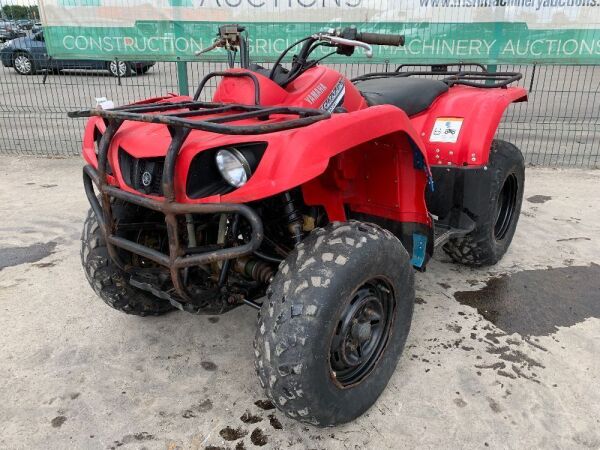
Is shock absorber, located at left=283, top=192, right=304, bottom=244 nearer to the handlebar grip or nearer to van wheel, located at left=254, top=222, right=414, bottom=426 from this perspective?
van wheel, located at left=254, top=222, right=414, bottom=426

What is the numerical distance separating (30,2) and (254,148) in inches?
255

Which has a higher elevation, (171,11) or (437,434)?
(171,11)

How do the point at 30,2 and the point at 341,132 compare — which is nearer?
the point at 341,132

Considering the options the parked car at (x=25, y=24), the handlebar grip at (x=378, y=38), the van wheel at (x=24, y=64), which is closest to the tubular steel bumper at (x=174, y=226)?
the handlebar grip at (x=378, y=38)

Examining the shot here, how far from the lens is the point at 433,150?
10.9 ft

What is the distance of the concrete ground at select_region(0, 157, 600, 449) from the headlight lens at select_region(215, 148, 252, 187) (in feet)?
3.62

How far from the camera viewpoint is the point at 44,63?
695 centimetres

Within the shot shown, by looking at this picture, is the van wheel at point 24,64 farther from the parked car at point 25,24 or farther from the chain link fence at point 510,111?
the parked car at point 25,24

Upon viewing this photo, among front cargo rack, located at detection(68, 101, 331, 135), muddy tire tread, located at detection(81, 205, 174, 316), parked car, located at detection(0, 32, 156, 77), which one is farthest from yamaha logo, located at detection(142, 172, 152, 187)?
parked car, located at detection(0, 32, 156, 77)

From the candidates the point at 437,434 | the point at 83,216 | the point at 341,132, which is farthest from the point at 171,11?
the point at 437,434

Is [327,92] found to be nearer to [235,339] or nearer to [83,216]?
[235,339]

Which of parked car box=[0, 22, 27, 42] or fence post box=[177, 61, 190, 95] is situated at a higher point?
parked car box=[0, 22, 27, 42]

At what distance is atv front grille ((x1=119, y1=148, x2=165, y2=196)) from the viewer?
207cm

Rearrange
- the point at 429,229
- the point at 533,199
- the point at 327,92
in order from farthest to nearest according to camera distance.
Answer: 1. the point at 533,199
2. the point at 429,229
3. the point at 327,92
